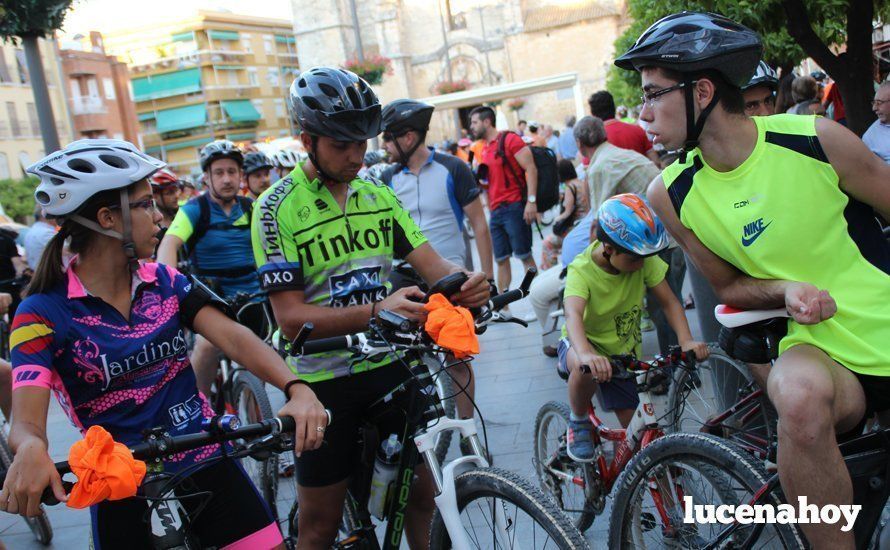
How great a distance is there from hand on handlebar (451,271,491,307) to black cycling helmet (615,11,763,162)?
2.63 feet

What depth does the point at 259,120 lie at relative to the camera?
84.8 meters

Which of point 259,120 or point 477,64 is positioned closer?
point 477,64

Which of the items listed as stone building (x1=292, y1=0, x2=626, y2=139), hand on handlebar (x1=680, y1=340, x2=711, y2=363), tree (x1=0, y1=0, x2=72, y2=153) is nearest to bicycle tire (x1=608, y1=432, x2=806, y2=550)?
hand on handlebar (x1=680, y1=340, x2=711, y2=363)

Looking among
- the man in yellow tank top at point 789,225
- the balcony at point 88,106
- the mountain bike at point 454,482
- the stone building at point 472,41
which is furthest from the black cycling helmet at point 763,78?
the balcony at point 88,106

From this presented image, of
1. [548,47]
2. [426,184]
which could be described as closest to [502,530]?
[426,184]

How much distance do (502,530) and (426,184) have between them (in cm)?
454

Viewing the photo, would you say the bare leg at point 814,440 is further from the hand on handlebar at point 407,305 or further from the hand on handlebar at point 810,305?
the hand on handlebar at point 407,305

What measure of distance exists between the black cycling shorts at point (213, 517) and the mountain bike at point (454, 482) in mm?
Answer: 505

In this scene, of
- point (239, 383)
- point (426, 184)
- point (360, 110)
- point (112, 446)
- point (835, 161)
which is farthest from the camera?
point (426, 184)

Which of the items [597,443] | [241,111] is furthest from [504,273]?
[241,111]

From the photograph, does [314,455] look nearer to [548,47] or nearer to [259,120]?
[548,47]

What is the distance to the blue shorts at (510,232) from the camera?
10.8 metres

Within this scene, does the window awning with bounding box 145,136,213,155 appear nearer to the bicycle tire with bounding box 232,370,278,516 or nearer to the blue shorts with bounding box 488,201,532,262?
the blue shorts with bounding box 488,201,532,262

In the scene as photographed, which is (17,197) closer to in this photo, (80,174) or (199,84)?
(199,84)
